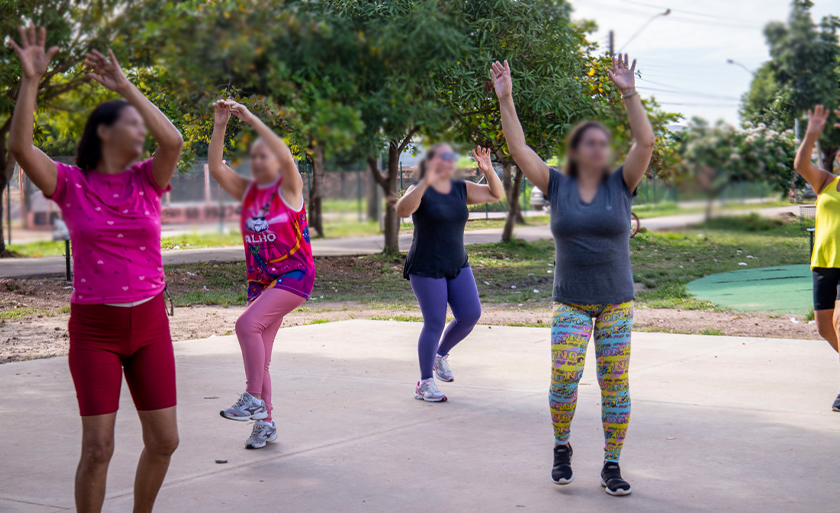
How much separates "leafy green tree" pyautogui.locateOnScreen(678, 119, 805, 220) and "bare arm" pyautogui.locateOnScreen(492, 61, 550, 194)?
0.91 m

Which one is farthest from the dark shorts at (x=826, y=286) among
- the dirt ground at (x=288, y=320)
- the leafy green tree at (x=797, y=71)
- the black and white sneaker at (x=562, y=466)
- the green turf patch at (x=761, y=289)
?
the green turf patch at (x=761, y=289)

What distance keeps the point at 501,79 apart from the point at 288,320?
8300 mm

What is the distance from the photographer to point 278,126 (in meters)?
2.12

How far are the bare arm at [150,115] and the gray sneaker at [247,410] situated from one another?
5.00 ft

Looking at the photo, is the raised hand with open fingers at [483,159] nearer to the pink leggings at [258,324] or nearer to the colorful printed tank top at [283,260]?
the colorful printed tank top at [283,260]

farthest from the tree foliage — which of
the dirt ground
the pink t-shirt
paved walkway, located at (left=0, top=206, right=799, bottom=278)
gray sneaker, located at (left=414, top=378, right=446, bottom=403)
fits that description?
the dirt ground

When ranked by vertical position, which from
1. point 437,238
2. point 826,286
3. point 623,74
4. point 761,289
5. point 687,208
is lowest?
point 761,289

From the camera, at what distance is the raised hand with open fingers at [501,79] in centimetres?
313

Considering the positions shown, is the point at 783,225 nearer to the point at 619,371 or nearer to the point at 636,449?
the point at 619,371

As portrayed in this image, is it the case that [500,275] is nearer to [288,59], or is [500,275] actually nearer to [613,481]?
[613,481]

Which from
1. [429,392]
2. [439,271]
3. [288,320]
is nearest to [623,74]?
[439,271]

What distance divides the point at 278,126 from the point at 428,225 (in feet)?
11.7

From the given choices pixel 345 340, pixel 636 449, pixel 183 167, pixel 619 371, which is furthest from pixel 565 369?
pixel 345 340

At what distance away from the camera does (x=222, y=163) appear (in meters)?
2.37
